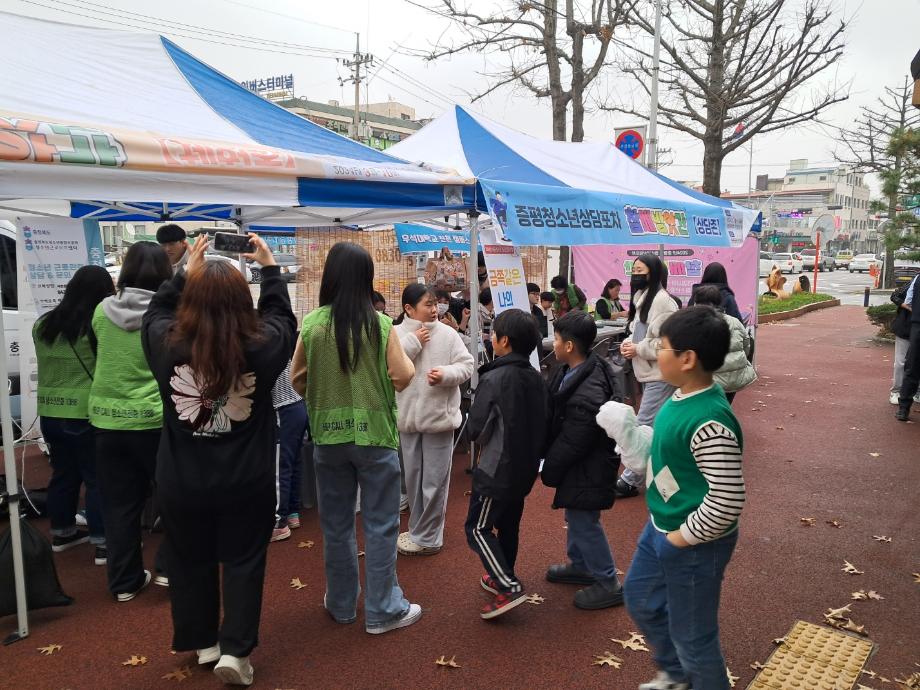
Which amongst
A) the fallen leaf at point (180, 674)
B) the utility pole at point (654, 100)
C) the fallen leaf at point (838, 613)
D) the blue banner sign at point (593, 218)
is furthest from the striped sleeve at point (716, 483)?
the utility pole at point (654, 100)

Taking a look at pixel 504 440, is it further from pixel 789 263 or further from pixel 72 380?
pixel 789 263

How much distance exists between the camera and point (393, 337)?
125 inches

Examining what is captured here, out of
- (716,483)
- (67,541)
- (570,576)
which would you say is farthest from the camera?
(67,541)

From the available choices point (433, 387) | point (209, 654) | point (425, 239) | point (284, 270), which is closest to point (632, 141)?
point (425, 239)

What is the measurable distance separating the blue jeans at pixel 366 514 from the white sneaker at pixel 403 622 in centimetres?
3

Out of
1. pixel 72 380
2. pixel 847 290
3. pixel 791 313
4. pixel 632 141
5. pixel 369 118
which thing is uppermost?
pixel 369 118

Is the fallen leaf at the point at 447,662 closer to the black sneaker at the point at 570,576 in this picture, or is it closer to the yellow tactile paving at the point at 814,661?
the black sneaker at the point at 570,576

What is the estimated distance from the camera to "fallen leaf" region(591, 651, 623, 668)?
308 centimetres

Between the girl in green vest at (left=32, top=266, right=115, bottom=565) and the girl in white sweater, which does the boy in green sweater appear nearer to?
the girl in white sweater

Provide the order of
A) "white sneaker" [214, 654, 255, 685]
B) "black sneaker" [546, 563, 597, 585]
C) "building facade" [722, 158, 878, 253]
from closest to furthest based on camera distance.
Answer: "white sneaker" [214, 654, 255, 685], "black sneaker" [546, 563, 597, 585], "building facade" [722, 158, 878, 253]

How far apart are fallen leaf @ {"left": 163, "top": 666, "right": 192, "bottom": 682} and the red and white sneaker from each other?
1.43 metres

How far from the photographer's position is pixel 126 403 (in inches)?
137

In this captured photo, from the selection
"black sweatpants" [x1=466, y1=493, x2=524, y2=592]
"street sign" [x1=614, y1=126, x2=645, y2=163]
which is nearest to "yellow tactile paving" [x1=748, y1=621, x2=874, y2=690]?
"black sweatpants" [x1=466, y1=493, x2=524, y2=592]

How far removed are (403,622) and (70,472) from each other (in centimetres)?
240
